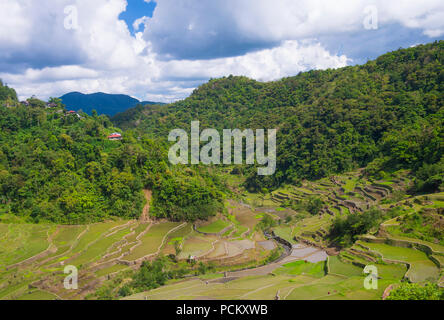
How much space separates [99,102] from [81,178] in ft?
256

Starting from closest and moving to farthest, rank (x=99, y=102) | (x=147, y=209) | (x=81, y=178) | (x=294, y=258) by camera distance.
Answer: (x=294, y=258), (x=81, y=178), (x=147, y=209), (x=99, y=102)

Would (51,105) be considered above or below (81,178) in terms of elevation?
above

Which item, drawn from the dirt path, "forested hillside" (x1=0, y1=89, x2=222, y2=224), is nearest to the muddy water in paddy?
"forested hillside" (x1=0, y1=89, x2=222, y2=224)

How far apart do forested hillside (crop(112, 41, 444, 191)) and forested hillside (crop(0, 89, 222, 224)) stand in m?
18.5

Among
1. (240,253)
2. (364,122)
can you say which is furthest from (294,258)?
(364,122)

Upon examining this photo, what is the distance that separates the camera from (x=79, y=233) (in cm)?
2631

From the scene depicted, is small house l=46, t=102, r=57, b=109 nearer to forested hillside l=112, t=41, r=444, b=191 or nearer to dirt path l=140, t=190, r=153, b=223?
dirt path l=140, t=190, r=153, b=223

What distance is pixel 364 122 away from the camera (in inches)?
1799

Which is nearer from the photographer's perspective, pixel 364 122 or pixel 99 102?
pixel 364 122

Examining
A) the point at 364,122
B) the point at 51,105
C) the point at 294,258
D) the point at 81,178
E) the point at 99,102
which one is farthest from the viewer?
the point at 99,102

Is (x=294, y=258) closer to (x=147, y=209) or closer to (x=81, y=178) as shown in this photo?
(x=147, y=209)

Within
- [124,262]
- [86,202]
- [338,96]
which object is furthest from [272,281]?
[338,96]
